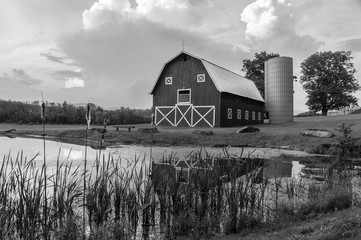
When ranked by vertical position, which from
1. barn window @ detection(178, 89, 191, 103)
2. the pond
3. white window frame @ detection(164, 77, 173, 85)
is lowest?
the pond

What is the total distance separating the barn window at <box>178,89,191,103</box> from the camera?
100ft

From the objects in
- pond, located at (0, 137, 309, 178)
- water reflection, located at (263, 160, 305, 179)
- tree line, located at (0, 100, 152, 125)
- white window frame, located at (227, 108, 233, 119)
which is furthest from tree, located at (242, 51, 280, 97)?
water reflection, located at (263, 160, 305, 179)

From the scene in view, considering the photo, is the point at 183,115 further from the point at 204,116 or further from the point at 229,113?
the point at 229,113

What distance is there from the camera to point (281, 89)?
3703 cm

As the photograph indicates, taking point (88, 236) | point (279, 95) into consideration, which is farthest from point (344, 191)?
point (279, 95)

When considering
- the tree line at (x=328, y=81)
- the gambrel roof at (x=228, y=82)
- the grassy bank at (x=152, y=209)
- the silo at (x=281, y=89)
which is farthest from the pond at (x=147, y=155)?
the tree line at (x=328, y=81)

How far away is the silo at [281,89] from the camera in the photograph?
36688 millimetres

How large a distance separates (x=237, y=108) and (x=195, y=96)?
196 inches

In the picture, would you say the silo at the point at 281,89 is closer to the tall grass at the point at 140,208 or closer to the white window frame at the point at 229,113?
the white window frame at the point at 229,113

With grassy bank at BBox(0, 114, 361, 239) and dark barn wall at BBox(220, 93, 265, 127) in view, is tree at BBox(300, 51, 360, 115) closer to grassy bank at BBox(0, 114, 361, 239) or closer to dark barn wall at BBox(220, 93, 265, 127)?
dark barn wall at BBox(220, 93, 265, 127)

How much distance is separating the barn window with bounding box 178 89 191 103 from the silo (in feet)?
40.2

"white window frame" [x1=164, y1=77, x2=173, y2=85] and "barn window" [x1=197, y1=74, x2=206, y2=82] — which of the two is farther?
"white window frame" [x1=164, y1=77, x2=173, y2=85]

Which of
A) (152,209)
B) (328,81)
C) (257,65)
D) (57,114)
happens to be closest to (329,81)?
(328,81)

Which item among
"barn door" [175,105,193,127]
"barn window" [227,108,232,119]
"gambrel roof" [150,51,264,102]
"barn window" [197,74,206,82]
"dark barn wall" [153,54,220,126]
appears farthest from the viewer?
"barn door" [175,105,193,127]
